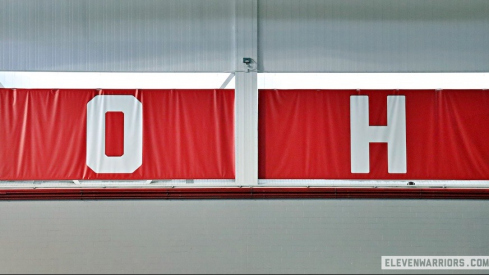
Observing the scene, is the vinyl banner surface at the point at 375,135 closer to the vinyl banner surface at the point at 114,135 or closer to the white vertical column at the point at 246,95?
the white vertical column at the point at 246,95

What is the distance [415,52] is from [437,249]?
2.84 m

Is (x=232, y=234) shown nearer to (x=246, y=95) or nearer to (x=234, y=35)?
(x=246, y=95)

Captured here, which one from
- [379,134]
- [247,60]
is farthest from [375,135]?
[247,60]

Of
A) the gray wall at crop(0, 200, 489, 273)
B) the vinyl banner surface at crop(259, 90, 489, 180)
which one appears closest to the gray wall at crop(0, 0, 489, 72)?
the vinyl banner surface at crop(259, 90, 489, 180)

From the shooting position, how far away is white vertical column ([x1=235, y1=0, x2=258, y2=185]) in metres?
6.87

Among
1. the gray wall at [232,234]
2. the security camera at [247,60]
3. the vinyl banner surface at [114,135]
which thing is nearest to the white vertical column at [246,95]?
the security camera at [247,60]

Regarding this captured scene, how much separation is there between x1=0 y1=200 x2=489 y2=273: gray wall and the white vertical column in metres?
0.51

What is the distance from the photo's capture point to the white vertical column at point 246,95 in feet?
22.5

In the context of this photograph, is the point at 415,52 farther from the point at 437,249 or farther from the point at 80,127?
the point at 80,127

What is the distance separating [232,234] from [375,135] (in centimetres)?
249

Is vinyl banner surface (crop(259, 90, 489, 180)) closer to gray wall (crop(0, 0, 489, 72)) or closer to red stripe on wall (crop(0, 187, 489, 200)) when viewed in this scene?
red stripe on wall (crop(0, 187, 489, 200))

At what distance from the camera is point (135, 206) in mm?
6723

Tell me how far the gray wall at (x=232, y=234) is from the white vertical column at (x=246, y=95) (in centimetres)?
51

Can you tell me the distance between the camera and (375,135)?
Result: 6.89 metres
